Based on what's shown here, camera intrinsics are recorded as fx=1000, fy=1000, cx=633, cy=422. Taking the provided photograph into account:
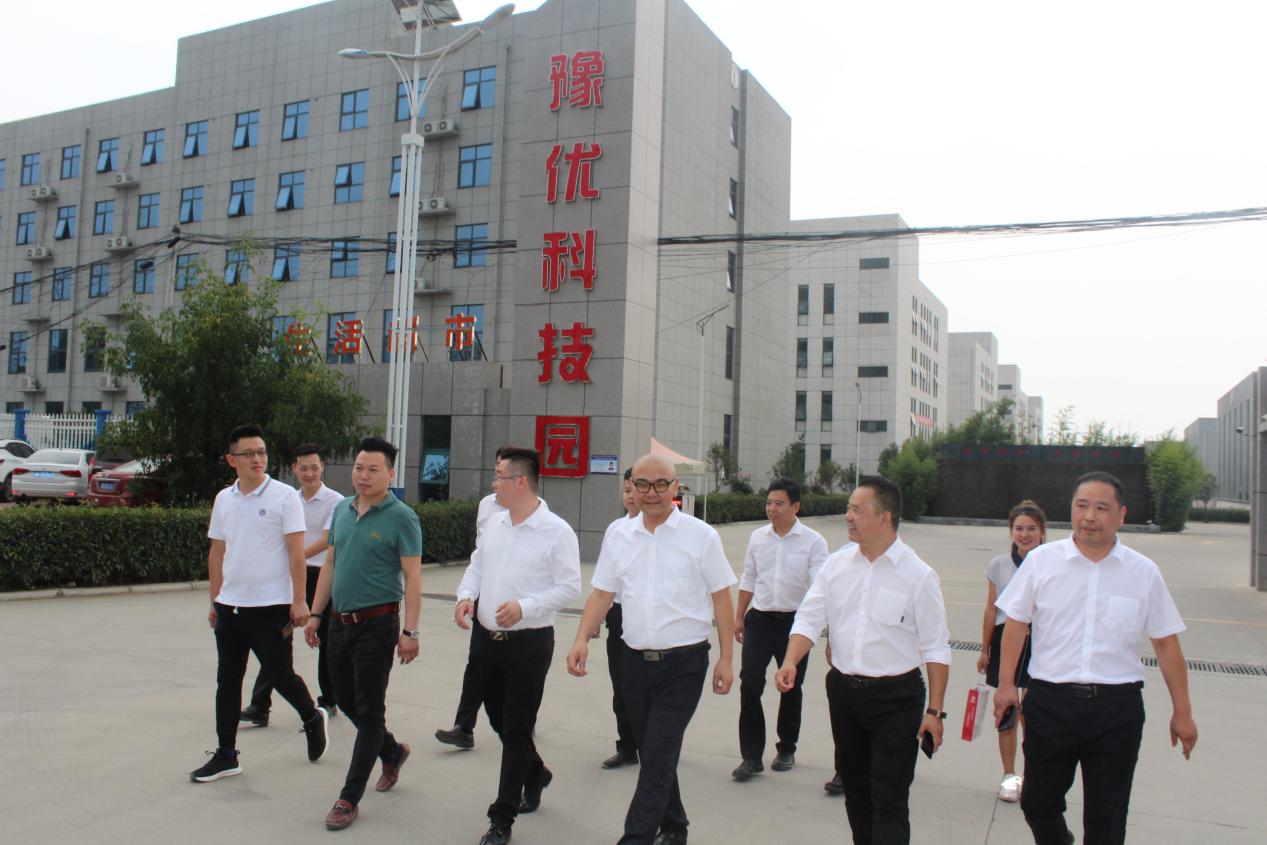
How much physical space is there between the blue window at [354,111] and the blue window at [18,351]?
19234mm

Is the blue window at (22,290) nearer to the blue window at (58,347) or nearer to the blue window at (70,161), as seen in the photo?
the blue window at (58,347)

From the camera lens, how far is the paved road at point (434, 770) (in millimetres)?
4676

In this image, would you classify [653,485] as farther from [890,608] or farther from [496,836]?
[496,836]

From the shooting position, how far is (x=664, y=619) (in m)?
4.25

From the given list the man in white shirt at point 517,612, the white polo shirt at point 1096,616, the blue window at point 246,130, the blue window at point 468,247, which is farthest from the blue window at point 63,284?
the white polo shirt at point 1096,616

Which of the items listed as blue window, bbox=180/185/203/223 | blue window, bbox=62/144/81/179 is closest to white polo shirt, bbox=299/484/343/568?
blue window, bbox=180/185/203/223

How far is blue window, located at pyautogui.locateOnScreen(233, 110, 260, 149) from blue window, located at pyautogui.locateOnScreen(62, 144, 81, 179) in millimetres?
9370

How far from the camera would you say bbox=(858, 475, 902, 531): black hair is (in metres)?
4.00

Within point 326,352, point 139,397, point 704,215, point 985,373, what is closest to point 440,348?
point 326,352

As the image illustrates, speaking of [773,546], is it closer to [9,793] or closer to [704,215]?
[9,793]

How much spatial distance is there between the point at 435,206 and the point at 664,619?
3151 centimetres

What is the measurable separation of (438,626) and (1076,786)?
273 inches

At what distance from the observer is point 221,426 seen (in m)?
17.1

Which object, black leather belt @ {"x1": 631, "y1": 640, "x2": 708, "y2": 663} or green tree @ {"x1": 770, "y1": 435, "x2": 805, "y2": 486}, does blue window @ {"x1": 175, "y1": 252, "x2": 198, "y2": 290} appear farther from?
green tree @ {"x1": 770, "y1": 435, "x2": 805, "y2": 486}
